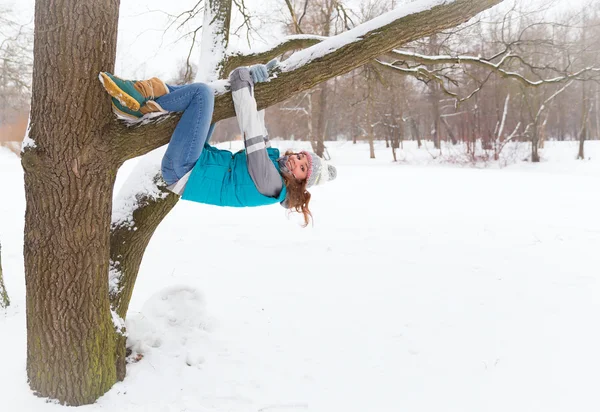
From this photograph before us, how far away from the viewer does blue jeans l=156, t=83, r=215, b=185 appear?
2.47 m

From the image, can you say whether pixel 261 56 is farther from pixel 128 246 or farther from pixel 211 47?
pixel 128 246

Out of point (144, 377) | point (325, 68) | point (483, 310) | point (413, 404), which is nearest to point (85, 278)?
point (144, 377)

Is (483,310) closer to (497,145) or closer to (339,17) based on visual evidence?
(339,17)

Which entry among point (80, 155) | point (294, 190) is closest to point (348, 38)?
point (294, 190)

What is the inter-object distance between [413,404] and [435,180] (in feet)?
37.8

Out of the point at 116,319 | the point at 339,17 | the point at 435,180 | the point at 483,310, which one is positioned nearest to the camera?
the point at 116,319

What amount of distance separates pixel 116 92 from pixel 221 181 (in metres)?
0.86

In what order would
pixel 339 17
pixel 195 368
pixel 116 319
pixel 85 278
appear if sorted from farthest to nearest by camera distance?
pixel 339 17
pixel 195 368
pixel 116 319
pixel 85 278

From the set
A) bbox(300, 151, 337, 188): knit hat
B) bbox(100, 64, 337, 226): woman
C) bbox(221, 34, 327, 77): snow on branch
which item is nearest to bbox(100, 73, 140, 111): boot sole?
bbox(100, 64, 337, 226): woman

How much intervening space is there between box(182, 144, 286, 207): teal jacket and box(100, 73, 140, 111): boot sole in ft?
1.88

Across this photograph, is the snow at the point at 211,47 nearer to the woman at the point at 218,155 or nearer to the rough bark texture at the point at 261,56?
the rough bark texture at the point at 261,56

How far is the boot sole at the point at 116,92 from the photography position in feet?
7.65

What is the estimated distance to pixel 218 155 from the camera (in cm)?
287

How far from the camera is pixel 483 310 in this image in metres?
4.41
